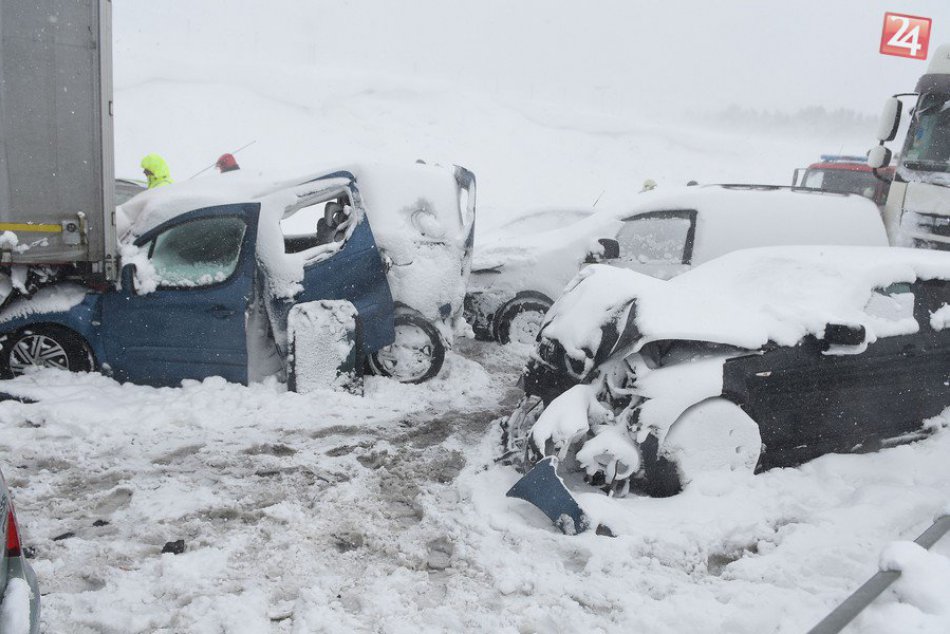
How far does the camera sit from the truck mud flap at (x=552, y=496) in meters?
3.87

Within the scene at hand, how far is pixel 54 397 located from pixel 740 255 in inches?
214

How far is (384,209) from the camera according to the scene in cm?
637

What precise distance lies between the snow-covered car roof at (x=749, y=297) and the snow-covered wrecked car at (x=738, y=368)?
0.01 m

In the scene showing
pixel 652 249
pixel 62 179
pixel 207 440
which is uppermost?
pixel 62 179

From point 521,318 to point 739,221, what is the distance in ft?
8.66

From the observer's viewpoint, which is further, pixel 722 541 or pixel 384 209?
pixel 384 209

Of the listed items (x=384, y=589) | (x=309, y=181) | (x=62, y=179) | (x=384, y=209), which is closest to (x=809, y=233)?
(x=384, y=209)

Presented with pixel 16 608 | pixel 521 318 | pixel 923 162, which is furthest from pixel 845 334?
pixel 923 162

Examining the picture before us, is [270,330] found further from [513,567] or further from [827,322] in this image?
[827,322]

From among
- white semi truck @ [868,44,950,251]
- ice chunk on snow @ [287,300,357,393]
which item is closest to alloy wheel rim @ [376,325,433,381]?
ice chunk on snow @ [287,300,357,393]

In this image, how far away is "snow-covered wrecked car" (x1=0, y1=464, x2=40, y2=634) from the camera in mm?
2141

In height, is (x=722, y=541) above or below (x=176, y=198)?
below

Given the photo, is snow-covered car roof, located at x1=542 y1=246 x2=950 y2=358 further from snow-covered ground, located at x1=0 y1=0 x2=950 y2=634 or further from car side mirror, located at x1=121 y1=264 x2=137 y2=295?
car side mirror, located at x1=121 y1=264 x2=137 y2=295

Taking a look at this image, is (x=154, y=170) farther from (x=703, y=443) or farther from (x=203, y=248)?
(x=703, y=443)
